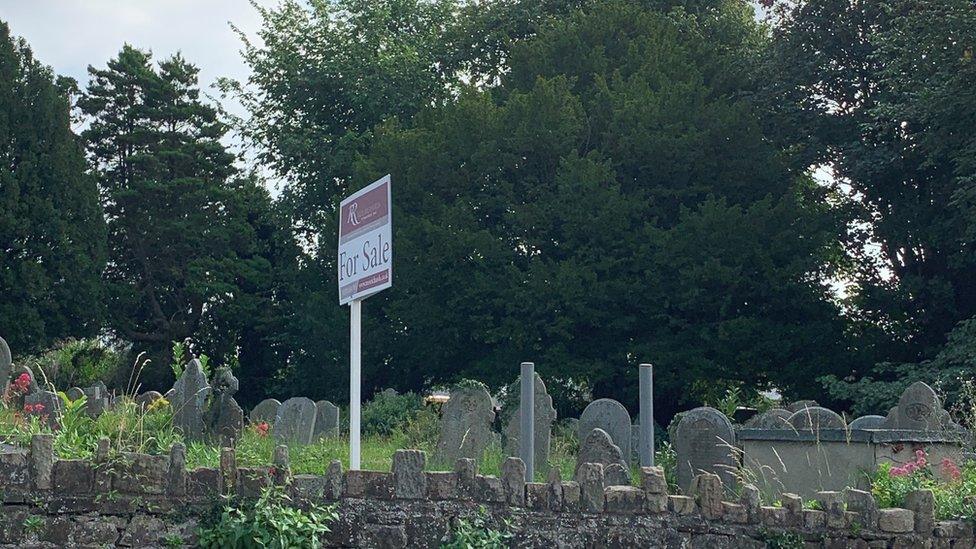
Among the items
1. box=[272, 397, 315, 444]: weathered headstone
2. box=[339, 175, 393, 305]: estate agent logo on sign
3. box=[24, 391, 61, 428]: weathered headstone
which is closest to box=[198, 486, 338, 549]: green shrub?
box=[339, 175, 393, 305]: estate agent logo on sign

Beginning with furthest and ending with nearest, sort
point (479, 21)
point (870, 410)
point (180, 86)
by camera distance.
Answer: point (180, 86) → point (479, 21) → point (870, 410)

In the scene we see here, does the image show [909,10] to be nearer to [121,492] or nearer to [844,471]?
[844,471]

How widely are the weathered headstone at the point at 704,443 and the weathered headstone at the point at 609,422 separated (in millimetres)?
2641

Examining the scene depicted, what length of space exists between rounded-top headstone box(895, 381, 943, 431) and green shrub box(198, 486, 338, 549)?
856cm

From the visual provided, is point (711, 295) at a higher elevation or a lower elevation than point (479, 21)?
lower

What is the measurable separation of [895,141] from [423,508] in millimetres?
18941

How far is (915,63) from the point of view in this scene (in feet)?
70.5

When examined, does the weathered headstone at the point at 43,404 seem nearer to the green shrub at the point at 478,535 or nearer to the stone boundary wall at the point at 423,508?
the stone boundary wall at the point at 423,508

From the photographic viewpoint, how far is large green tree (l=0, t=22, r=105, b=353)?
2733 cm

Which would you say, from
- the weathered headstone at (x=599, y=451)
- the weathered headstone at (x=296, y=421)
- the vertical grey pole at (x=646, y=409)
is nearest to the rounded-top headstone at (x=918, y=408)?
the weathered headstone at (x=599, y=451)

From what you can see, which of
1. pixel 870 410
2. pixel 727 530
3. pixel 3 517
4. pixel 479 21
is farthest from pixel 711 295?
pixel 3 517

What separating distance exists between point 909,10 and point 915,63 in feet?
6.75

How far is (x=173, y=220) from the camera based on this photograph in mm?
31344

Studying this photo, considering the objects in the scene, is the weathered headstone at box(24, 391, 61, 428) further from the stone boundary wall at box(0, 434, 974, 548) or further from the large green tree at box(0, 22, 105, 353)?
the large green tree at box(0, 22, 105, 353)
